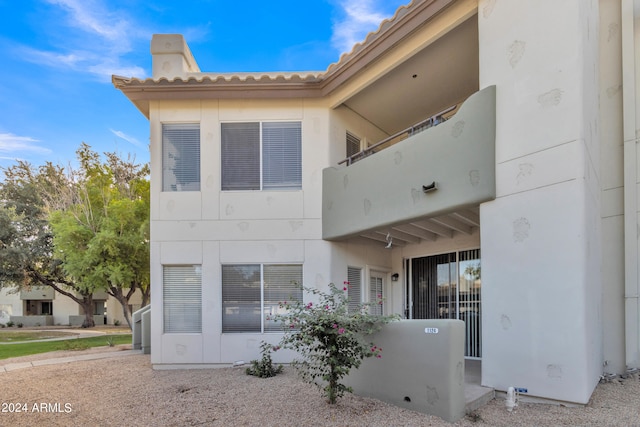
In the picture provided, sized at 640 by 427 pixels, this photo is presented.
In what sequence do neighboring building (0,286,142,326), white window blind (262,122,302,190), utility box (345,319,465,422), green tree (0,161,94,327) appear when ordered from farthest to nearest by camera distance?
neighboring building (0,286,142,326) < green tree (0,161,94,327) < white window blind (262,122,302,190) < utility box (345,319,465,422)

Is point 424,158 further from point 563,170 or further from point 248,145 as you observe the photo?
point 248,145

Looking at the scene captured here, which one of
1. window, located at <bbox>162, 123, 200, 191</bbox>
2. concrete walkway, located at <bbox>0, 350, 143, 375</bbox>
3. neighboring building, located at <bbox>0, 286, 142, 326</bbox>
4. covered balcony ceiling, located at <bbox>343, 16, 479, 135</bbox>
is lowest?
neighboring building, located at <bbox>0, 286, 142, 326</bbox>

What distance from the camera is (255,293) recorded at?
918 centimetres

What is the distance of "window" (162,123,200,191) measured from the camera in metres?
9.52

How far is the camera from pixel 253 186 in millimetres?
9453

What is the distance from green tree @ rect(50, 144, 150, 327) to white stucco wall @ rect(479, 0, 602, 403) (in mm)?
14528

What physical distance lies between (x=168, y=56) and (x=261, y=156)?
3888 mm

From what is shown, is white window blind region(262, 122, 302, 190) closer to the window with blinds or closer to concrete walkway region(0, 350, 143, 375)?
the window with blinds

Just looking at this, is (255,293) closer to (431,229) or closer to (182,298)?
(182,298)

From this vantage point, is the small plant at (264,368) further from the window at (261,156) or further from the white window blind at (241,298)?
the window at (261,156)

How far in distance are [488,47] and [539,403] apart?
17.9ft

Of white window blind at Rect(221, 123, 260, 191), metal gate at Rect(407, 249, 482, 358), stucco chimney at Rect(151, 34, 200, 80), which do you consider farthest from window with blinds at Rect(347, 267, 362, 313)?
stucco chimney at Rect(151, 34, 200, 80)

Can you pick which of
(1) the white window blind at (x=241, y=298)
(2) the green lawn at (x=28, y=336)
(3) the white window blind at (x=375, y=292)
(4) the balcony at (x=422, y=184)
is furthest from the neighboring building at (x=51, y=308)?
(4) the balcony at (x=422, y=184)

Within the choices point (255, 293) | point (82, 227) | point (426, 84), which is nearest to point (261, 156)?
point (255, 293)
